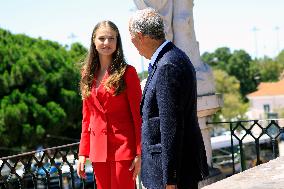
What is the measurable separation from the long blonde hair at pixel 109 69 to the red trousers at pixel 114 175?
52 cm

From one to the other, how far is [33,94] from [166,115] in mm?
29171

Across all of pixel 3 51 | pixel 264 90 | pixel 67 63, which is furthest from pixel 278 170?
pixel 264 90

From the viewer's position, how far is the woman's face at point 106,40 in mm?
3967

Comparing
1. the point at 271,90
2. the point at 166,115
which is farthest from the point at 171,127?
the point at 271,90

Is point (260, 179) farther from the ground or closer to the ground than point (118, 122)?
closer to the ground

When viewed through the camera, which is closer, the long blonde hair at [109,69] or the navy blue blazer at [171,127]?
the navy blue blazer at [171,127]

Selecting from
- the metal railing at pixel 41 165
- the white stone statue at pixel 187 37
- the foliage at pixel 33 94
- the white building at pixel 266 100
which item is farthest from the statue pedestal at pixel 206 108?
the white building at pixel 266 100

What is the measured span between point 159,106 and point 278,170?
4.58 ft

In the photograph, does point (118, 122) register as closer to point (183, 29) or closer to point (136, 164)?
point (136, 164)

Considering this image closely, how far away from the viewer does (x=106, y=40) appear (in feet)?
13.0

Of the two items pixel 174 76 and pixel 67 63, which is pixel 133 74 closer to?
pixel 174 76

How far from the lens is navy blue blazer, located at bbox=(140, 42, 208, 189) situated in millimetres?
2898

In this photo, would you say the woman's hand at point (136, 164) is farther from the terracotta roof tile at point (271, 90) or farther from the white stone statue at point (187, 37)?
the terracotta roof tile at point (271, 90)

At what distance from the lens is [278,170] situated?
3906mm
